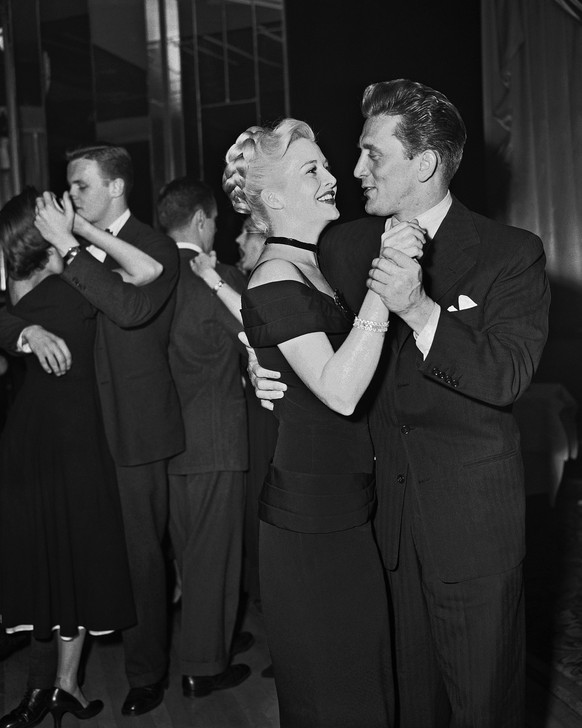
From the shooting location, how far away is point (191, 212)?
3.18 m

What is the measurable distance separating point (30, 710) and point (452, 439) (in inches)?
68.6

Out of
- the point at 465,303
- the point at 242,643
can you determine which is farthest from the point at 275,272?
the point at 242,643

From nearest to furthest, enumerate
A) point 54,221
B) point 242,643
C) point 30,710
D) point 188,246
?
point 54,221, point 30,710, point 188,246, point 242,643

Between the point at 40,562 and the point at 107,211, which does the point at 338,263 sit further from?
the point at 40,562

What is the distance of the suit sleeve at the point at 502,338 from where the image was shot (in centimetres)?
162

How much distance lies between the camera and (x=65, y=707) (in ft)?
8.99

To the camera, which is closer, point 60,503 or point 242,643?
point 60,503

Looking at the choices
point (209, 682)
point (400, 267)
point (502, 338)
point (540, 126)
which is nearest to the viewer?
point (400, 267)

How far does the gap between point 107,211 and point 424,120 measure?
56.3 inches

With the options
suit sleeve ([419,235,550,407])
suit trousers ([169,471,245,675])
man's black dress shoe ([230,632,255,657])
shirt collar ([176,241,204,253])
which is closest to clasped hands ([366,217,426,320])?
suit sleeve ([419,235,550,407])

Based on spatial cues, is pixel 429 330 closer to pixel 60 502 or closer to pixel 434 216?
pixel 434 216

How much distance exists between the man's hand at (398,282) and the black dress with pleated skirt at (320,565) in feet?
0.52

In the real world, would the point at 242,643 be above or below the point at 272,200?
below

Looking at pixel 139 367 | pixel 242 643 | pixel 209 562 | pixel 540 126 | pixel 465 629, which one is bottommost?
pixel 242 643
